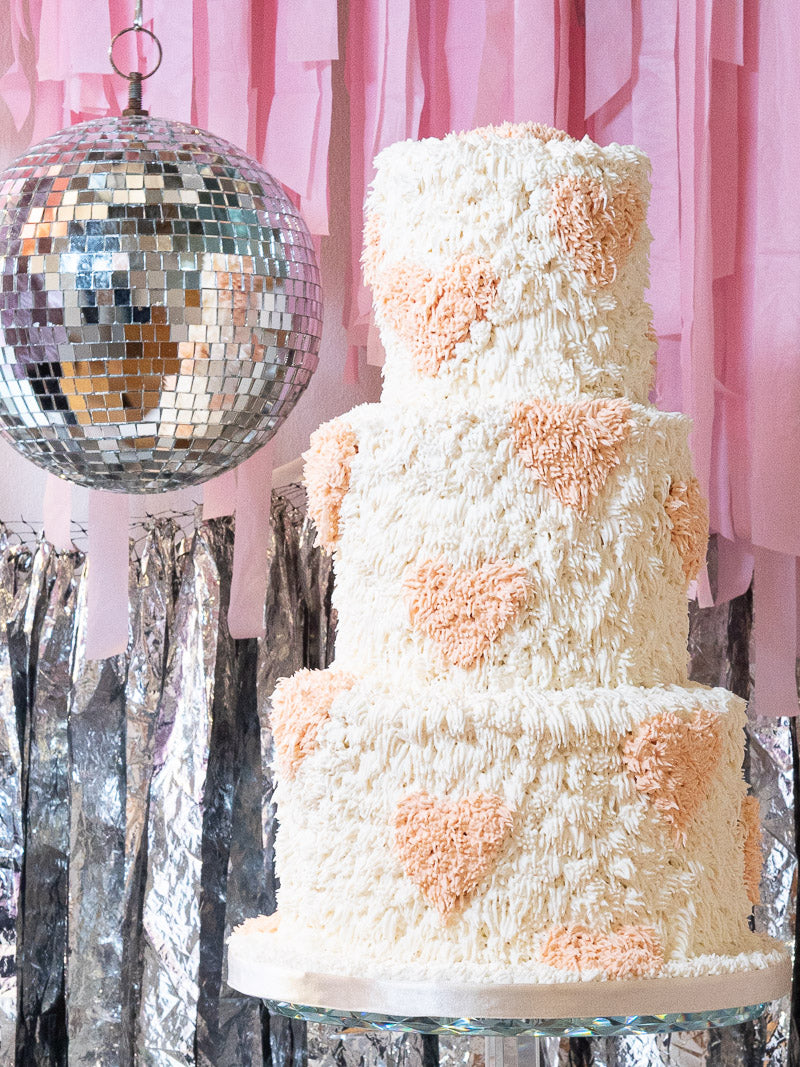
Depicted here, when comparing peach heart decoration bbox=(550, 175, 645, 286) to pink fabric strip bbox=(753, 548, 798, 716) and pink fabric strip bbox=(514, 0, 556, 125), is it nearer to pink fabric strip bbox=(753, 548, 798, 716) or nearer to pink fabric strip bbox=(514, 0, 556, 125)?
pink fabric strip bbox=(514, 0, 556, 125)

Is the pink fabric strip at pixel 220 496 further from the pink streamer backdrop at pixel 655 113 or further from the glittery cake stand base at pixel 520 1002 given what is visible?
the glittery cake stand base at pixel 520 1002

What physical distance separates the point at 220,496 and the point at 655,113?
81 cm

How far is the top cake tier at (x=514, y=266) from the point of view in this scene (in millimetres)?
1265

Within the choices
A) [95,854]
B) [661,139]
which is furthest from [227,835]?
[661,139]

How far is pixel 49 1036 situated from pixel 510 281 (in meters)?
1.43

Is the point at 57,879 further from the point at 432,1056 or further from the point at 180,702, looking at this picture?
the point at 432,1056

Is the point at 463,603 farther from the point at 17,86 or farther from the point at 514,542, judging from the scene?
the point at 17,86

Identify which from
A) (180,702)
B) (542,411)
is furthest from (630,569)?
(180,702)

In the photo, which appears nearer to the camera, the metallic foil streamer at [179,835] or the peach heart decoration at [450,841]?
the peach heart decoration at [450,841]

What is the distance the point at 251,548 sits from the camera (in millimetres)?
1902

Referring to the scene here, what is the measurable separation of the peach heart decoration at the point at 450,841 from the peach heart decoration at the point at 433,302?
0.41m

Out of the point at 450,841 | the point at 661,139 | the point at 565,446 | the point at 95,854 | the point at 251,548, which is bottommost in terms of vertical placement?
the point at 95,854

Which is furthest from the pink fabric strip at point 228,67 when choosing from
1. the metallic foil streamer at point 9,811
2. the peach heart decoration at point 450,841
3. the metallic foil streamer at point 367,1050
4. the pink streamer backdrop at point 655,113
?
the metallic foil streamer at point 367,1050

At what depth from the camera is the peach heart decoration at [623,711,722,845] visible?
1.17 m
